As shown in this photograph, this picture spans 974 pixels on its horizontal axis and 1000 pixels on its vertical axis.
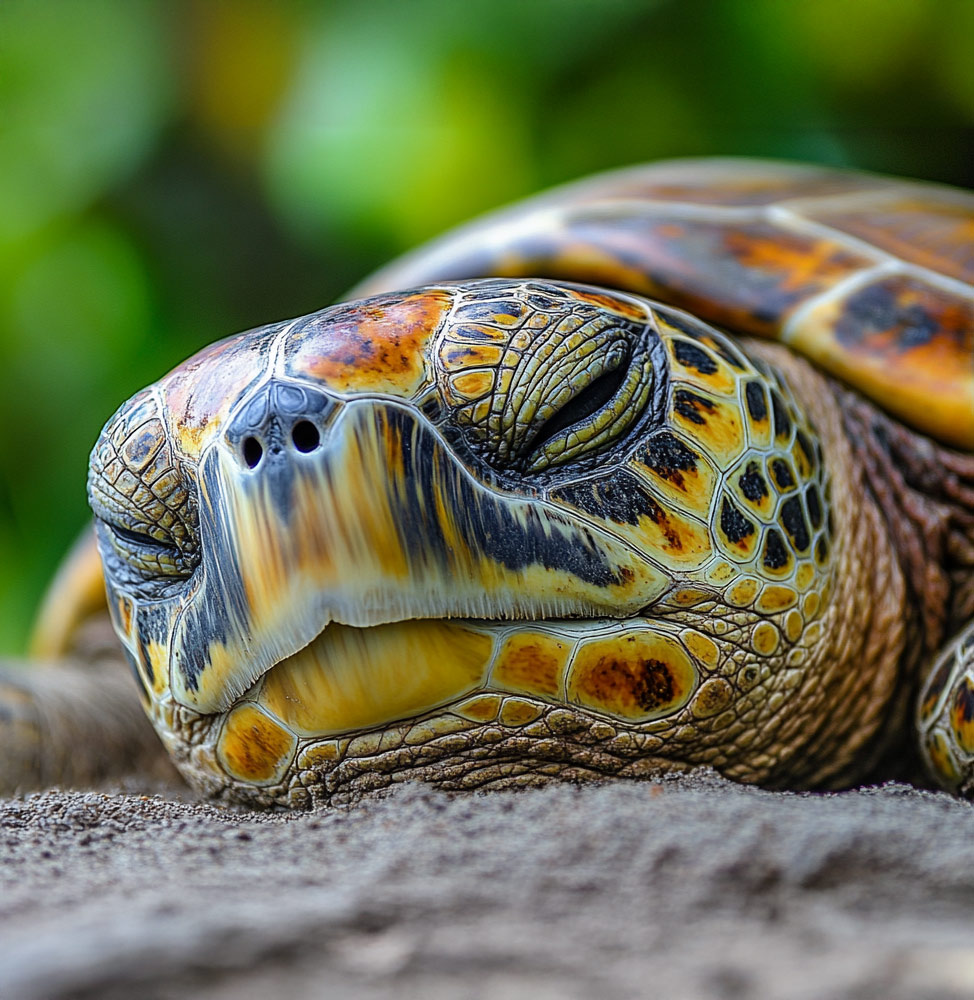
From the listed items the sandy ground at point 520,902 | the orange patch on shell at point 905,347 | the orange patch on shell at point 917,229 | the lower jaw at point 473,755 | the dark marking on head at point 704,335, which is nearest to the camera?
the sandy ground at point 520,902

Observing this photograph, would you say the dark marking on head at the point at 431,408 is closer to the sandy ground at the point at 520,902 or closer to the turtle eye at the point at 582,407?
the turtle eye at the point at 582,407

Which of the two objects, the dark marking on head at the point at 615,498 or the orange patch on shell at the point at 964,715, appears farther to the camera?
the orange patch on shell at the point at 964,715

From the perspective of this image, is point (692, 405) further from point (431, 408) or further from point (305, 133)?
point (305, 133)

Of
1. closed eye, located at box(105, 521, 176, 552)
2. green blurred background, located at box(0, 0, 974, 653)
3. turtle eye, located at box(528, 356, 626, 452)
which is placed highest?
green blurred background, located at box(0, 0, 974, 653)

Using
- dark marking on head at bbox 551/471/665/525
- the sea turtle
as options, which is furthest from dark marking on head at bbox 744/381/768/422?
dark marking on head at bbox 551/471/665/525

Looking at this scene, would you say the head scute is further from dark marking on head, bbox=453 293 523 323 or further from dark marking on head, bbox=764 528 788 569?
dark marking on head, bbox=764 528 788 569

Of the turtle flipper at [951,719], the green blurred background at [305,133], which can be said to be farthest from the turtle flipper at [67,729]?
the green blurred background at [305,133]
